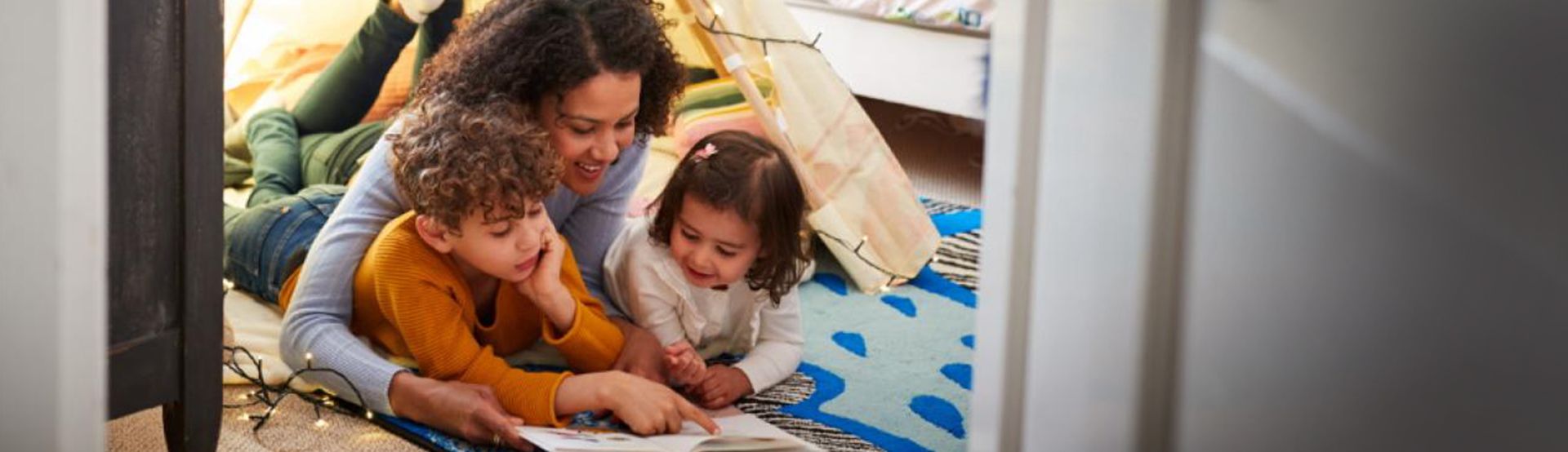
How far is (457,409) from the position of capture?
6.18 ft

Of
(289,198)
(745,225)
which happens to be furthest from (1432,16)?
(289,198)

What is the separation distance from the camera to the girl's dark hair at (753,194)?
2043 millimetres

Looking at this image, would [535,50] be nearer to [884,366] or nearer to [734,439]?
[734,439]

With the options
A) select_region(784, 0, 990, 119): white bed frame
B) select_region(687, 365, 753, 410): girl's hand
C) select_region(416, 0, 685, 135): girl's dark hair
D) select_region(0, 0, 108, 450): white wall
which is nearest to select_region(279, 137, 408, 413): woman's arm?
select_region(416, 0, 685, 135): girl's dark hair

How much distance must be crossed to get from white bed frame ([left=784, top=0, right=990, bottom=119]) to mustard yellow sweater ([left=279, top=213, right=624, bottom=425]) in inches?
53.7

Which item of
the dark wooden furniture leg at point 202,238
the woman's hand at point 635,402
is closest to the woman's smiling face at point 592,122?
the woman's hand at point 635,402

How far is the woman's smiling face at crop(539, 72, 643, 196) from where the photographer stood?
1975mm

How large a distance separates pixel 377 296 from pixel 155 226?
1.30 ft

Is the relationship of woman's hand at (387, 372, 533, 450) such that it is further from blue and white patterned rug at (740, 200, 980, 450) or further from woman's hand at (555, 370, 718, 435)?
blue and white patterned rug at (740, 200, 980, 450)

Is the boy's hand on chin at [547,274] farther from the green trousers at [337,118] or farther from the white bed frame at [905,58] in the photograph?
the white bed frame at [905,58]

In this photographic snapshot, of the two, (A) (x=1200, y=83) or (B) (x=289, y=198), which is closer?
(A) (x=1200, y=83)

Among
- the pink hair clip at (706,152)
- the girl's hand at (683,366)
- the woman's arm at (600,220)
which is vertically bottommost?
the girl's hand at (683,366)

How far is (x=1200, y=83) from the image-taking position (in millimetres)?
916

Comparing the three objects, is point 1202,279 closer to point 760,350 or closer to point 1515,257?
point 1515,257
